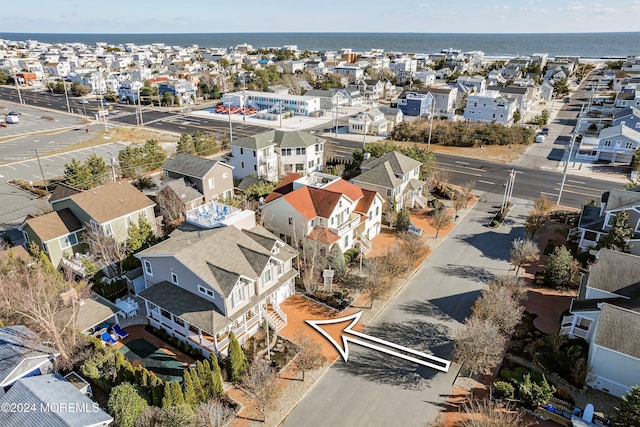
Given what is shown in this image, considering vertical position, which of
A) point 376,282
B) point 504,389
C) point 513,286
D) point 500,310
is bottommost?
point 504,389

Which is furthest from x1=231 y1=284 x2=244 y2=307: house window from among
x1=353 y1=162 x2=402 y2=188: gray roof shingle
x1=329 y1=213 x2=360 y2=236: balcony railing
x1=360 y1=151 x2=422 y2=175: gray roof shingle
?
x1=360 y1=151 x2=422 y2=175: gray roof shingle

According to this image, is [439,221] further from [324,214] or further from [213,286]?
[213,286]

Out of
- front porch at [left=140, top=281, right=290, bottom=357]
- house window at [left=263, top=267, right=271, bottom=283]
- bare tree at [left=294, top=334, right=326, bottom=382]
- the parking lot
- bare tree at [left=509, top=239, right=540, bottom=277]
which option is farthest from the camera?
the parking lot

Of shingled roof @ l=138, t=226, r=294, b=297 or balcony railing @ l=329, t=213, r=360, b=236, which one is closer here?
shingled roof @ l=138, t=226, r=294, b=297

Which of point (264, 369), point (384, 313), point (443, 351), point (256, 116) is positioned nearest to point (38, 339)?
point (264, 369)

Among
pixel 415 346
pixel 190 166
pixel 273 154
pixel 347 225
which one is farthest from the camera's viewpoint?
pixel 273 154

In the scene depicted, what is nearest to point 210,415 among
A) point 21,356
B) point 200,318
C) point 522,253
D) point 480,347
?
point 200,318

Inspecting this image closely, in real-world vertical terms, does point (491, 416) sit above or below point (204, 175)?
below

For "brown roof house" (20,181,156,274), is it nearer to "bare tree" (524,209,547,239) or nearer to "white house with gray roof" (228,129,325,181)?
"white house with gray roof" (228,129,325,181)
